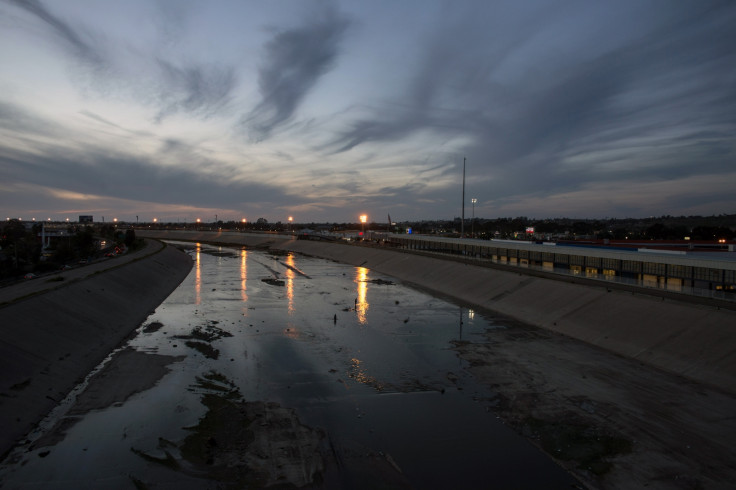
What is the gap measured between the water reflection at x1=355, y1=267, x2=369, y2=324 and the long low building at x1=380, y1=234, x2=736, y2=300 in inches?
737

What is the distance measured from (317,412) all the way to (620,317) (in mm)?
23491

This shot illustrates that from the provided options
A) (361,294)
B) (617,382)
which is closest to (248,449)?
(617,382)

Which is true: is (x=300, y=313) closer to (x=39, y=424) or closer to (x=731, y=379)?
(x=39, y=424)

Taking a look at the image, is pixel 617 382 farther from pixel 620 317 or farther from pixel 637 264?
pixel 637 264

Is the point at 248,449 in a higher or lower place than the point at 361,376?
higher

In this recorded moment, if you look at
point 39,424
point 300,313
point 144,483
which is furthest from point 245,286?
point 144,483

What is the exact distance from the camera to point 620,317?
29391 millimetres

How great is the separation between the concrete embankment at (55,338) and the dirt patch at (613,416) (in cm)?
2027

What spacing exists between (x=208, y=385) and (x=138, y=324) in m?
18.1

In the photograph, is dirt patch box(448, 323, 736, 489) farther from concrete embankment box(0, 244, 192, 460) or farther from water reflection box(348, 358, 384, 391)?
concrete embankment box(0, 244, 192, 460)

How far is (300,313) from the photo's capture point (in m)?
39.1

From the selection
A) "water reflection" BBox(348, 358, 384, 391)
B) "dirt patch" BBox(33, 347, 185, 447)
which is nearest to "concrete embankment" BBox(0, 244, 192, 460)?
"dirt patch" BBox(33, 347, 185, 447)

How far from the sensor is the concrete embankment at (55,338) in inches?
686

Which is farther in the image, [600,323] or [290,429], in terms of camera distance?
[600,323]
